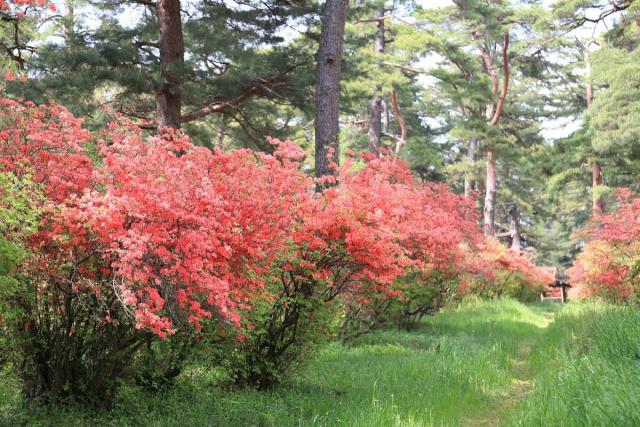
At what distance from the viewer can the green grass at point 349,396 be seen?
4676 mm

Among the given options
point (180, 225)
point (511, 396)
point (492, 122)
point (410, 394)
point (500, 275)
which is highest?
point (492, 122)

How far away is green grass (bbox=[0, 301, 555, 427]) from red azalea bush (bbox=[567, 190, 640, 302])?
5011 millimetres

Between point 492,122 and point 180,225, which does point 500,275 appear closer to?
point 492,122

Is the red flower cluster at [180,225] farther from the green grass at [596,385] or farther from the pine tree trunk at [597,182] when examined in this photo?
the pine tree trunk at [597,182]

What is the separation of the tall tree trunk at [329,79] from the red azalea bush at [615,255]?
626 cm

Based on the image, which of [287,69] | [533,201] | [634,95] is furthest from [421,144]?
[533,201]

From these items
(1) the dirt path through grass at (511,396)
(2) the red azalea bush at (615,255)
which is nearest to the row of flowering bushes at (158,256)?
(1) the dirt path through grass at (511,396)

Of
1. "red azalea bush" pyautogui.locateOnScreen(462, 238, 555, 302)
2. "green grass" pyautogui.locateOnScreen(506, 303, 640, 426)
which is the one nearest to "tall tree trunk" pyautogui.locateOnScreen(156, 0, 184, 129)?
"green grass" pyautogui.locateOnScreen(506, 303, 640, 426)

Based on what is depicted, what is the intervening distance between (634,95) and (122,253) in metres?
23.1

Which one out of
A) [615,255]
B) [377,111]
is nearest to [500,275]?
[615,255]

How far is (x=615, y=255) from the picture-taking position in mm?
13297

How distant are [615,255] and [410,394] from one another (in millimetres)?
9481

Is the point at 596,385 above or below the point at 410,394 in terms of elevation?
above

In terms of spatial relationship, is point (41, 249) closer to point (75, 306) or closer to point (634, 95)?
point (75, 306)
